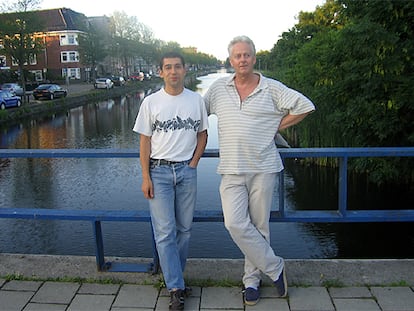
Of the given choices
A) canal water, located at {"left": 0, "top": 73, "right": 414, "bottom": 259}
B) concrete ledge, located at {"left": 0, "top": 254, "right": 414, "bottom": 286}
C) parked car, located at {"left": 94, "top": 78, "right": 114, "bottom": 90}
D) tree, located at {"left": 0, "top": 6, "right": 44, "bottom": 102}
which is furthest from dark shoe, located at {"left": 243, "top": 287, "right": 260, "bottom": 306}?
parked car, located at {"left": 94, "top": 78, "right": 114, "bottom": 90}

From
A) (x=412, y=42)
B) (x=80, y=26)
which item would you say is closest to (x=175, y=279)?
(x=412, y=42)

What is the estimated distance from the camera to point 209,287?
3.25 metres

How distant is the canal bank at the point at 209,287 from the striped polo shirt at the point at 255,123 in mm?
897

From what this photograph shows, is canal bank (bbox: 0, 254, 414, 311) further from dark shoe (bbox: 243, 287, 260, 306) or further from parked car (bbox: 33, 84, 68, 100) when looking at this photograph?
parked car (bbox: 33, 84, 68, 100)

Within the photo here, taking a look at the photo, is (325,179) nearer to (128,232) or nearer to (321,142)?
(321,142)

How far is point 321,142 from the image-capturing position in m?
13.1

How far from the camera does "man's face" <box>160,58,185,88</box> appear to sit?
2.89 metres

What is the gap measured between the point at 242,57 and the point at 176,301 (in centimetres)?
162

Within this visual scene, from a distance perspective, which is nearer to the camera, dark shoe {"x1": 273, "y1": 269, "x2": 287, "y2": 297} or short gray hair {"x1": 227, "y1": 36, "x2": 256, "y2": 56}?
short gray hair {"x1": 227, "y1": 36, "x2": 256, "y2": 56}

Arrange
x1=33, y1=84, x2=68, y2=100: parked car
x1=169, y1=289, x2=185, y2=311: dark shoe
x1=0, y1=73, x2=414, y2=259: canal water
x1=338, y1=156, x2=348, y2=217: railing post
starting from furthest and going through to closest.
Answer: x1=33, y1=84, x2=68, y2=100: parked car
x1=0, y1=73, x2=414, y2=259: canal water
x1=338, y1=156, x2=348, y2=217: railing post
x1=169, y1=289, x2=185, y2=311: dark shoe

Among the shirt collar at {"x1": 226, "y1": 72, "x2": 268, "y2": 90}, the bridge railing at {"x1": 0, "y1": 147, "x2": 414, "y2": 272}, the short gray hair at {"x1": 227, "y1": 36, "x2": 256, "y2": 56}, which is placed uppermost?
the short gray hair at {"x1": 227, "y1": 36, "x2": 256, "y2": 56}

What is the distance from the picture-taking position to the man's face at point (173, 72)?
289 centimetres

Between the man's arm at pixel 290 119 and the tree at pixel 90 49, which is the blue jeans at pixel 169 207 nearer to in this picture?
the man's arm at pixel 290 119

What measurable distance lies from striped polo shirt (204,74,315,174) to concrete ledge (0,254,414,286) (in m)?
0.96
